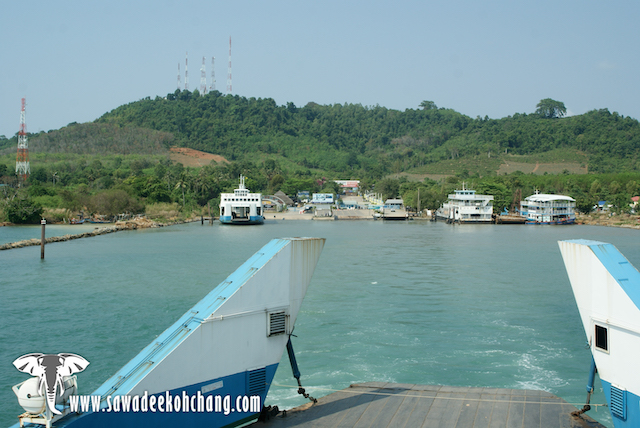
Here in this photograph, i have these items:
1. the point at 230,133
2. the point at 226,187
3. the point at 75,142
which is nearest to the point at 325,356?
the point at 226,187

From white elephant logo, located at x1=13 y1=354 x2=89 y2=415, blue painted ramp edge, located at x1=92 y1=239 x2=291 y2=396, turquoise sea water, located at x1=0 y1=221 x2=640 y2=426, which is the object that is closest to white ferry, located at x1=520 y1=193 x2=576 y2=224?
turquoise sea water, located at x1=0 y1=221 x2=640 y2=426

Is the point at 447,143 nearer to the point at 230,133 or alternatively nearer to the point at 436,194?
the point at 230,133

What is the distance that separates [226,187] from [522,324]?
77.7 meters

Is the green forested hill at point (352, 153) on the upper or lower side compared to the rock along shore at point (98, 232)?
upper

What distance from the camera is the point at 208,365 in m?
6.73

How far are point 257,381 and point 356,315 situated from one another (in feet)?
37.5

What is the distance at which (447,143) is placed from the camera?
654 ft

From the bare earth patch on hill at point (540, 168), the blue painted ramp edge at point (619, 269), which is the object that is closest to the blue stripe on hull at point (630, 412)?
the blue painted ramp edge at point (619, 269)

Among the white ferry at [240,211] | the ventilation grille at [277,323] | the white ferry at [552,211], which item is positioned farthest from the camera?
the white ferry at [552,211]

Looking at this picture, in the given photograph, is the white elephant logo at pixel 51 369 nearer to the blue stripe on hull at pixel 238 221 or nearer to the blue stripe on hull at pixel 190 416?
the blue stripe on hull at pixel 190 416

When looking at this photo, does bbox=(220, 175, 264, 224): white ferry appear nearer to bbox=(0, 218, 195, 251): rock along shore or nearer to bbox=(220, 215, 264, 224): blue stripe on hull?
bbox=(220, 215, 264, 224): blue stripe on hull

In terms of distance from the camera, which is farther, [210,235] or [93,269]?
[210,235]

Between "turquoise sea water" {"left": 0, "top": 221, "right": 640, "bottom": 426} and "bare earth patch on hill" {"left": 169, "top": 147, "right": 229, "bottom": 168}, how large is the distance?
108 metres

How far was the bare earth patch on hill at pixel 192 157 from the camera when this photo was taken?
143 metres
